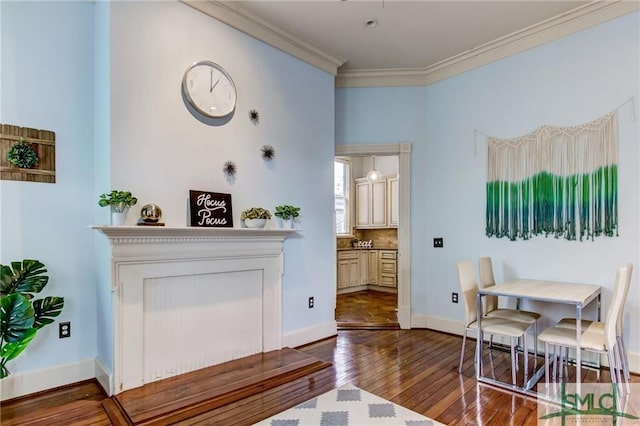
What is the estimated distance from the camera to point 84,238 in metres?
2.90

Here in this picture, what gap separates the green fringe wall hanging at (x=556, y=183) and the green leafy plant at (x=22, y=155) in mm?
4229

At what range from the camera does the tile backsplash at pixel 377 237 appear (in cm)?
739

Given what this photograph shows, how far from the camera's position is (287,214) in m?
3.64

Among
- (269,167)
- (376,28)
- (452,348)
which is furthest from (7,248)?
(452,348)

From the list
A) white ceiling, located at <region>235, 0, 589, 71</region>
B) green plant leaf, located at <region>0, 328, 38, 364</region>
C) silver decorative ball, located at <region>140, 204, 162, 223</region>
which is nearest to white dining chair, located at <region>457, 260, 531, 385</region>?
white ceiling, located at <region>235, 0, 589, 71</region>

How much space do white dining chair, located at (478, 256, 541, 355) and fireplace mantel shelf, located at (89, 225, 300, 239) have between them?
1.94 meters

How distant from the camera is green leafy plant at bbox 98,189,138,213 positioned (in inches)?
99.3

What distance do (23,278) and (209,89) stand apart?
6.55ft

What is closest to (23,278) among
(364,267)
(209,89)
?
(209,89)

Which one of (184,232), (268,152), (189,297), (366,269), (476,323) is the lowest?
(366,269)

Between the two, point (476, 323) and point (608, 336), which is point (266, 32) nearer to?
point (476, 323)

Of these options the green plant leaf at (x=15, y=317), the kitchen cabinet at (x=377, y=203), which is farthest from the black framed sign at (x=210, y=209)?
the kitchen cabinet at (x=377, y=203)

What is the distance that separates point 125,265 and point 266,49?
96.7 inches

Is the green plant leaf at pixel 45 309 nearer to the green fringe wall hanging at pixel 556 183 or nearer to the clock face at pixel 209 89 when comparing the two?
the clock face at pixel 209 89
